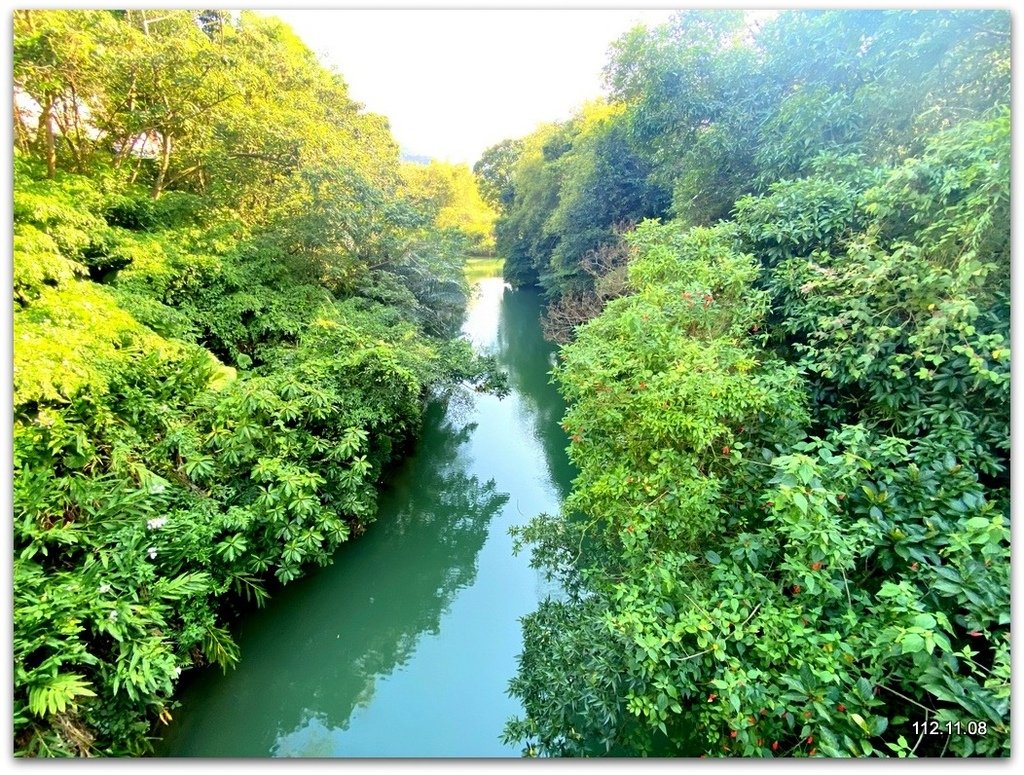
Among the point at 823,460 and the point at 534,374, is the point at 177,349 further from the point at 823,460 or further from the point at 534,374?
the point at 534,374

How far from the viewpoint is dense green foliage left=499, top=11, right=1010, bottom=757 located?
1.65 m

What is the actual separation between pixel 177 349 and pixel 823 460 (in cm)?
425

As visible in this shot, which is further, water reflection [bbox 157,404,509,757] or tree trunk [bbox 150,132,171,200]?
tree trunk [bbox 150,132,171,200]

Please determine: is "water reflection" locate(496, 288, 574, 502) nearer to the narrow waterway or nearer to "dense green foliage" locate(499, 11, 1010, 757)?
the narrow waterway

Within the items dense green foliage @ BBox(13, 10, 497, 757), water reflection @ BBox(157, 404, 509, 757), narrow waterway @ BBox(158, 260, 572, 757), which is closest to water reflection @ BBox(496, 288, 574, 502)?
narrow waterway @ BBox(158, 260, 572, 757)

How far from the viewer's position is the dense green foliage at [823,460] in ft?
5.41

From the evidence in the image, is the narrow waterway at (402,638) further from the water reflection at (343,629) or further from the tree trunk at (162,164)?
the tree trunk at (162,164)

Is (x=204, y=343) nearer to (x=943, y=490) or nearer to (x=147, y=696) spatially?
(x=147, y=696)

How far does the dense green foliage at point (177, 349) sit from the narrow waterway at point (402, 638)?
0.35 meters

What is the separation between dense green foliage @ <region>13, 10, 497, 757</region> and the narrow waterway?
0.35 meters

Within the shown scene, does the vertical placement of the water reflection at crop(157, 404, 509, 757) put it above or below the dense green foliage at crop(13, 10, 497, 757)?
below

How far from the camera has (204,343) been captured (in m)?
4.90

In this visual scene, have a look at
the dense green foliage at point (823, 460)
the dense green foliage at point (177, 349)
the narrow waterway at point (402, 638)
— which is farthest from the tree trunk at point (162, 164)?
the dense green foliage at point (823, 460)

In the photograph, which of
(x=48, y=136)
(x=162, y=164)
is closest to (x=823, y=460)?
(x=48, y=136)
